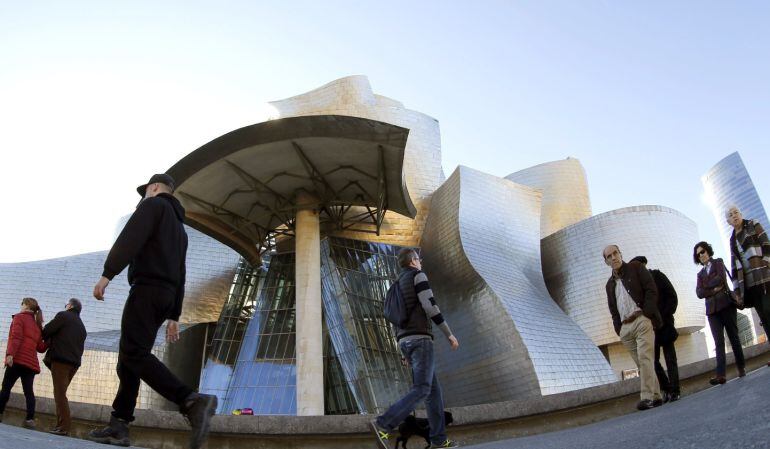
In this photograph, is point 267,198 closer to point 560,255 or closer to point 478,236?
point 478,236

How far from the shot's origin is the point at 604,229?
2525cm

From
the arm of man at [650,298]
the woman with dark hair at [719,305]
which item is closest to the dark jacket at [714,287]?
the woman with dark hair at [719,305]

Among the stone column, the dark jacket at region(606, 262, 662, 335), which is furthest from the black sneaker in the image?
the stone column

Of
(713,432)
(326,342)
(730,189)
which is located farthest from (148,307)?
(730,189)

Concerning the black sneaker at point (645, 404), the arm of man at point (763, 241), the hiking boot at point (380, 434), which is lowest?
the hiking boot at point (380, 434)

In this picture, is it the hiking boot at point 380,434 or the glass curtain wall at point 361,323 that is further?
the glass curtain wall at point 361,323

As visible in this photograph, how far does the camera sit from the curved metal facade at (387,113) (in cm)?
2420

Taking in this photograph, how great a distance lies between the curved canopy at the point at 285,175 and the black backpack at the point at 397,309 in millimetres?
8990

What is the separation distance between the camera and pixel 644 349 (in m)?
5.60

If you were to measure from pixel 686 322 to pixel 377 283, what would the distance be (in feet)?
44.5

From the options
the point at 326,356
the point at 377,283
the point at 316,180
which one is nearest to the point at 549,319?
the point at 377,283

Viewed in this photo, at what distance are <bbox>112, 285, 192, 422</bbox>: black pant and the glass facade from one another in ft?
39.5

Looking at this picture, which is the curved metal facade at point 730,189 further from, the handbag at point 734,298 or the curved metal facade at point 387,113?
the handbag at point 734,298

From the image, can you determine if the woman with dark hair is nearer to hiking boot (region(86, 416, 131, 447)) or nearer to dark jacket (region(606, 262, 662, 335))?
dark jacket (region(606, 262, 662, 335))
